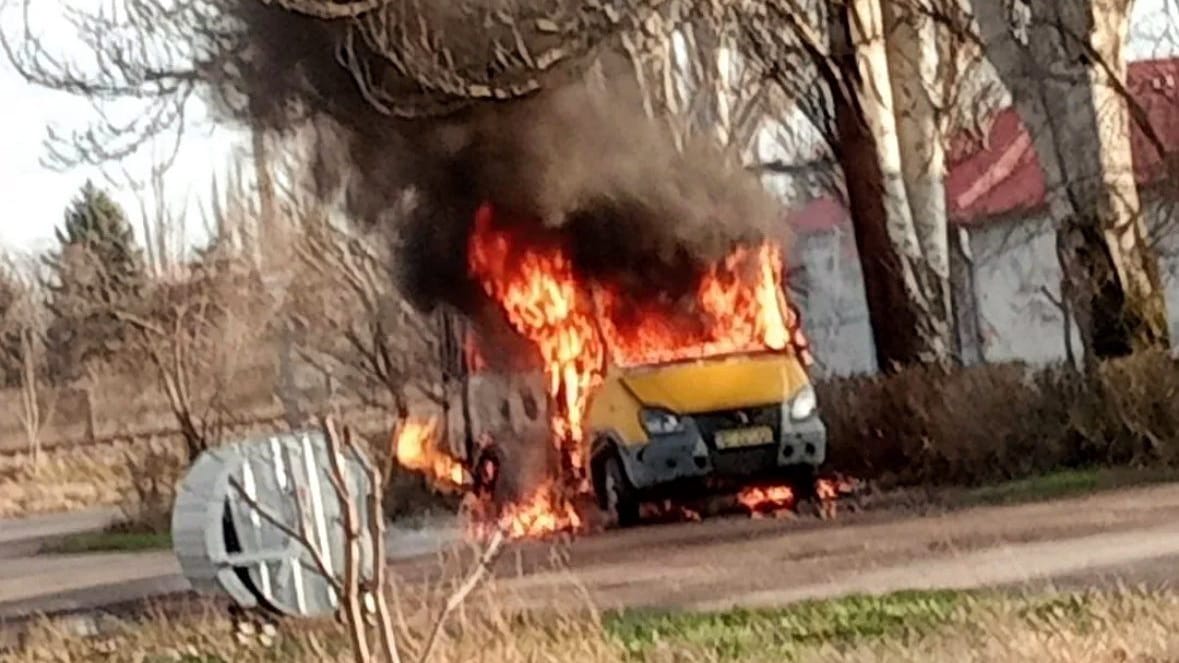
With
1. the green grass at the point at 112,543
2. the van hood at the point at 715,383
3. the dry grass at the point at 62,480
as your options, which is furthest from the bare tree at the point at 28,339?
the van hood at the point at 715,383

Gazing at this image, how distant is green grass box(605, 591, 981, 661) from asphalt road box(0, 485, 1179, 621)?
2.15 ft

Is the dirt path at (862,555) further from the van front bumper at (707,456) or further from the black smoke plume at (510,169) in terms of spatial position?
the black smoke plume at (510,169)

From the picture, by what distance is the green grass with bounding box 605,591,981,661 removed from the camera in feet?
37.0

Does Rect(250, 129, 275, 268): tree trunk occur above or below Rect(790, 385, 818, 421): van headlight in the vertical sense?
above

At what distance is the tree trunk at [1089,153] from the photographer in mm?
20656

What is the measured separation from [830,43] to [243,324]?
15845 mm

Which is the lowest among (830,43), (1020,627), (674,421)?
(1020,627)

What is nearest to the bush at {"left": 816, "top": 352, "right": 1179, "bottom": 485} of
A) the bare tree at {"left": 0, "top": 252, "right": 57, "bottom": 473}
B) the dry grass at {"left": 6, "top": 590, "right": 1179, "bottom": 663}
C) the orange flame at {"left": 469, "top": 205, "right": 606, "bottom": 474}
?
the orange flame at {"left": 469, "top": 205, "right": 606, "bottom": 474}

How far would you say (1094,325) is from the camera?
2153 centimetres

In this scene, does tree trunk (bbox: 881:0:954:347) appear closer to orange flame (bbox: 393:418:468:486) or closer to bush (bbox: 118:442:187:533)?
orange flame (bbox: 393:418:468:486)

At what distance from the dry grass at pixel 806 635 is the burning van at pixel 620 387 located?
595 centimetres

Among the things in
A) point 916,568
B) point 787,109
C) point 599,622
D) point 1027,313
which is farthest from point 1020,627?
point 1027,313

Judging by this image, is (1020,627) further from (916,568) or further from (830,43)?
(830,43)

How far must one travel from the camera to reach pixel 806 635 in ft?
38.0
